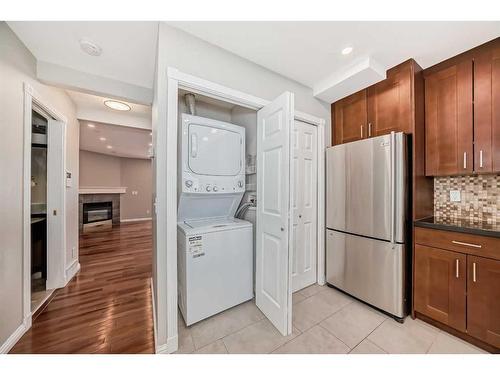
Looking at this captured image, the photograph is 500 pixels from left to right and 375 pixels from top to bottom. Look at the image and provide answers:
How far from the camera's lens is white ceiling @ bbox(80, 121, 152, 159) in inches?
144

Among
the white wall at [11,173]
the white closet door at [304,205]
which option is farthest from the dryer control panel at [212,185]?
the white wall at [11,173]

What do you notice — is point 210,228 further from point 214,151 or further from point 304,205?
point 304,205

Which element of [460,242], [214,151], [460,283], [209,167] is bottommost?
[460,283]

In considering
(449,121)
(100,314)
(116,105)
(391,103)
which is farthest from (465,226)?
(116,105)

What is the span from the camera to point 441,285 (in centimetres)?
152

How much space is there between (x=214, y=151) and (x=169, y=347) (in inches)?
62.1

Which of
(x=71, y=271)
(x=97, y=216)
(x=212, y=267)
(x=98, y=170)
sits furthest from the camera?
(x=98, y=170)

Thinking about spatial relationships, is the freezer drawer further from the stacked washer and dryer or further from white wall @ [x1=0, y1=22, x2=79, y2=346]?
white wall @ [x1=0, y1=22, x2=79, y2=346]

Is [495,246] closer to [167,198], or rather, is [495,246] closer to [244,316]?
[244,316]

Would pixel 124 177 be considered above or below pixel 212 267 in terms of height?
above

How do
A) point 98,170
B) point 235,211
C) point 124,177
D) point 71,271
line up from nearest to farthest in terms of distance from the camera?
point 235,211
point 71,271
point 98,170
point 124,177

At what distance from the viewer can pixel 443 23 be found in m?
1.34

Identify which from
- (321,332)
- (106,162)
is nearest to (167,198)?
(321,332)
